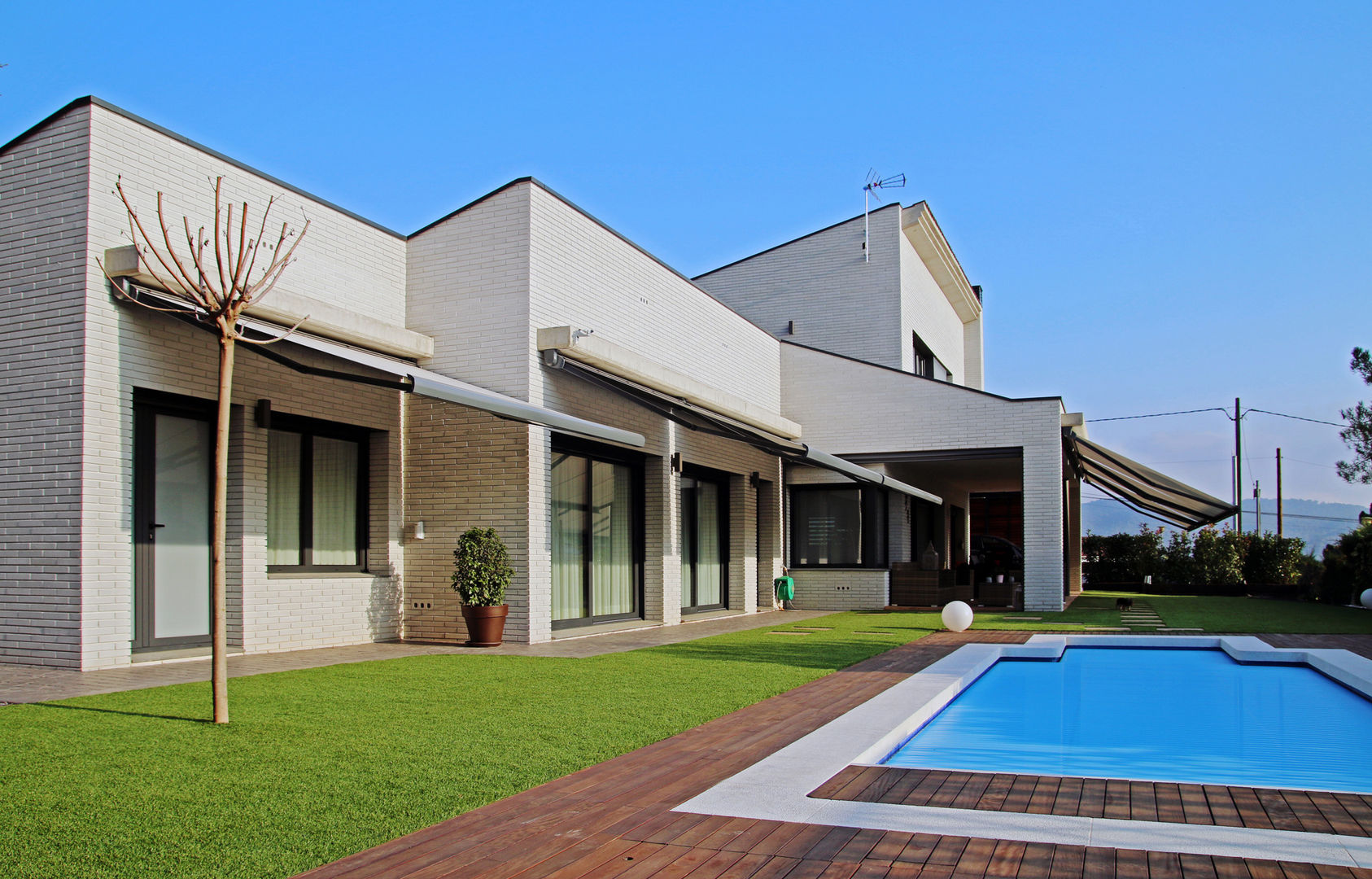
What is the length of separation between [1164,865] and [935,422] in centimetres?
1556

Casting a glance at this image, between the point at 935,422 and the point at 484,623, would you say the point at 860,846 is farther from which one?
the point at 935,422

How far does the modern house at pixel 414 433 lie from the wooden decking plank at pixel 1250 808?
627 centimetres

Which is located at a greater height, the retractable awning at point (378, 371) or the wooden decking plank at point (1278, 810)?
the retractable awning at point (378, 371)

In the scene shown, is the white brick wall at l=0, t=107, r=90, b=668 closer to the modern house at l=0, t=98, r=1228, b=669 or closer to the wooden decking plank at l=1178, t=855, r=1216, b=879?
the modern house at l=0, t=98, r=1228, b=669

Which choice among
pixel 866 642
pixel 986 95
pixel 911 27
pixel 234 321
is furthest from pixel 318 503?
pixel 986 95

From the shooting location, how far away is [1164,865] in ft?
11.0

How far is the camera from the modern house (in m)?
8.48

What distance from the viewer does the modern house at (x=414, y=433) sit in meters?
8.48

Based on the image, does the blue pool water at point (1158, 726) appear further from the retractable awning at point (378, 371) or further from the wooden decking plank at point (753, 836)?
the retractable awning at point (378, 371)

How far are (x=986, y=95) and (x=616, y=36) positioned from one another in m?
4.48

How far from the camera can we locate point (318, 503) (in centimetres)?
1103

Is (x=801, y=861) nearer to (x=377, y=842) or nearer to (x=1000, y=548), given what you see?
(x=377, y=842)

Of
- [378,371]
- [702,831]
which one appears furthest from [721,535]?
[702,831]

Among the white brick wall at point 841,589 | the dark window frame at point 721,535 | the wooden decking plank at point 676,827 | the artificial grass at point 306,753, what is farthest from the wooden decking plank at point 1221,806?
the white brick wall at point 841,589
